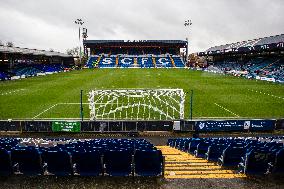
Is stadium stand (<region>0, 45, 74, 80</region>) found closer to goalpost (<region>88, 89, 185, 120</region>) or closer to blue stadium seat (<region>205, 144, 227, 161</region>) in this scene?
goalpost (<region>88, 89, 185, 120</region>)

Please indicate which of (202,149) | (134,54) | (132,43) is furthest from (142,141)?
(134,54)

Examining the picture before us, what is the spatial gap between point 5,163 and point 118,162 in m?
3.10

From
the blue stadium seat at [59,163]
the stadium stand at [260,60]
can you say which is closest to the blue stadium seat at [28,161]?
the blue stadium seat at [59,163]

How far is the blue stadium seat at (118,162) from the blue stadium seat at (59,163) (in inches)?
38.9

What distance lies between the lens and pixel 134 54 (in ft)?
380

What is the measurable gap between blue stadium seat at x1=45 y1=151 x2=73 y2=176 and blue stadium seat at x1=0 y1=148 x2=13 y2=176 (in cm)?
101

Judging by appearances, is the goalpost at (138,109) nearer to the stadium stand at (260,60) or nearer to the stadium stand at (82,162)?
the stadium stand at (82,162)

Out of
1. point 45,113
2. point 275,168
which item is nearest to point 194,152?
point 275,168

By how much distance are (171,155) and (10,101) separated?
24.3 metres

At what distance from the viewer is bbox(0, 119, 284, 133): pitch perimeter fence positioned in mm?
17062

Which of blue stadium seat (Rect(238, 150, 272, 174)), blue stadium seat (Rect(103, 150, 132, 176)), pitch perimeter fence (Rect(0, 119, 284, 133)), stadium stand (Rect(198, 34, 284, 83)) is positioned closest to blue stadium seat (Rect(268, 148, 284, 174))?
blue stadium seat (Rect(238, 150, 272, 174))

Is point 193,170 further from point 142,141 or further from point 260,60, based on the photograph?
point 260,60

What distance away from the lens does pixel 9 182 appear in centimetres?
693

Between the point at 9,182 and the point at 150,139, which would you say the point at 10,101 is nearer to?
the point at 150,139
